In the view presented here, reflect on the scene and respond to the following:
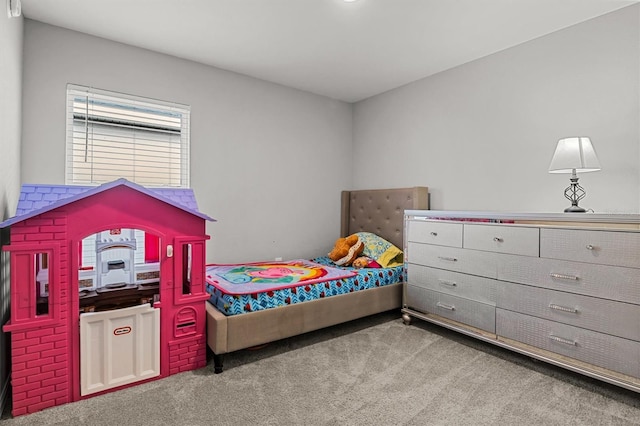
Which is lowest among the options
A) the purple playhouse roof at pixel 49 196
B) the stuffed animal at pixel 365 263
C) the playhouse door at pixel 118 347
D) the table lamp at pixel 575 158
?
the playhouse door at pixel 118 347

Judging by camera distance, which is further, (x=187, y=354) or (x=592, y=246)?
(x=187, y=354)

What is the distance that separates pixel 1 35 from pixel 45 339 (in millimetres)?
1642

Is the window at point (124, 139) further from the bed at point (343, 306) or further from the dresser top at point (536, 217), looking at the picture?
the dresser top at point (536, 217)

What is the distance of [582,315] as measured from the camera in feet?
6.72

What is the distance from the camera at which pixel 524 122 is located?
2881 mm

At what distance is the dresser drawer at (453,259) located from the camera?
252cm

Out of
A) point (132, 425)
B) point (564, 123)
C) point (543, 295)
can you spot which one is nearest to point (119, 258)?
point (132, 425)

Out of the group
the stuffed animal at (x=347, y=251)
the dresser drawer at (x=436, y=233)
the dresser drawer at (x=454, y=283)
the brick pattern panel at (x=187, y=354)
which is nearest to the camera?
the brick pattern panel at (x=187, y=354)

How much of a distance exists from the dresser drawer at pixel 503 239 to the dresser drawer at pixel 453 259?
0.07 m

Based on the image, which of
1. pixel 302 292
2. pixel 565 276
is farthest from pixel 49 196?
pixel 565 276

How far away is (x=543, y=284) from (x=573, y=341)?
363 millimetres

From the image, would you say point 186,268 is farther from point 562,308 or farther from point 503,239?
point 562,308

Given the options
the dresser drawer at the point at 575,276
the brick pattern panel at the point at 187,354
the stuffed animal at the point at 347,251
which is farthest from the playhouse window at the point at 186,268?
the dresser drawer at the point at 575,276

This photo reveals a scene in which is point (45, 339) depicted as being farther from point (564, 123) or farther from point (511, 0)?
point (564, 123)
